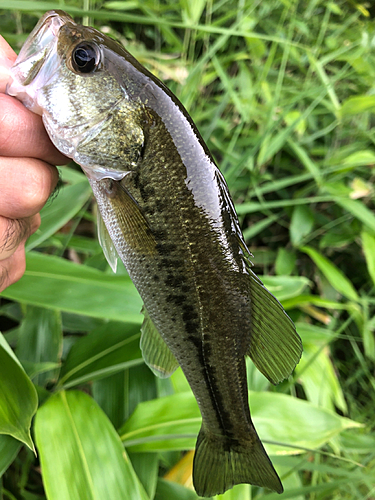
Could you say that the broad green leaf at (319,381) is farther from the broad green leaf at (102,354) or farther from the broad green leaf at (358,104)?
the broad green leaf at (358,104)

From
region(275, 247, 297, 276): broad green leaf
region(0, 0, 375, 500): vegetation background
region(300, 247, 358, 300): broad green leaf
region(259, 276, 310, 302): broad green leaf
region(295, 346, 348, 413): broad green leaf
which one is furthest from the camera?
region(275, 247, 297, 276): broad green leaf

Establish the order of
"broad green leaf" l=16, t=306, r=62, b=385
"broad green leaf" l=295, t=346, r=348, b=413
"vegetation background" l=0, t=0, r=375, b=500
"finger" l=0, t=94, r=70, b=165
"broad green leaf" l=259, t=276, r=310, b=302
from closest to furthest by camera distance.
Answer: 1. "finger" l=0, t=94, r=70, b=165
2. "vegetation background" l=0, t=0, r=375, b=500
3. "broad green leaf" l=16, t=306, r=62, b=385
4. "broad green leaf" l=259, t=276, r=310, b=302
5. "broad green leaf" l=295, t=346, r=348, b=413

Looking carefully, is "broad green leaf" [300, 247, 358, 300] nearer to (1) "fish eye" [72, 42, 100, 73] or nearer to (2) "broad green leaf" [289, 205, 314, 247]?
(2) "broad green leaf" [289, 205, 314, 247]

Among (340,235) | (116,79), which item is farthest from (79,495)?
(340,235)

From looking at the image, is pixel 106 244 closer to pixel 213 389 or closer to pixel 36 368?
pixel 213 389

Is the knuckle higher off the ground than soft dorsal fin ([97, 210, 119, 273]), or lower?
higher

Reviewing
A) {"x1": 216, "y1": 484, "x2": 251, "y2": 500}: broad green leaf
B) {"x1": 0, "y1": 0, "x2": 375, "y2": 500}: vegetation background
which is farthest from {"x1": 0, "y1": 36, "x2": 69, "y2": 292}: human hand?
{"x1": 216, "y1": 484, "x2": 251, "y2": 500}: broad green leaf
